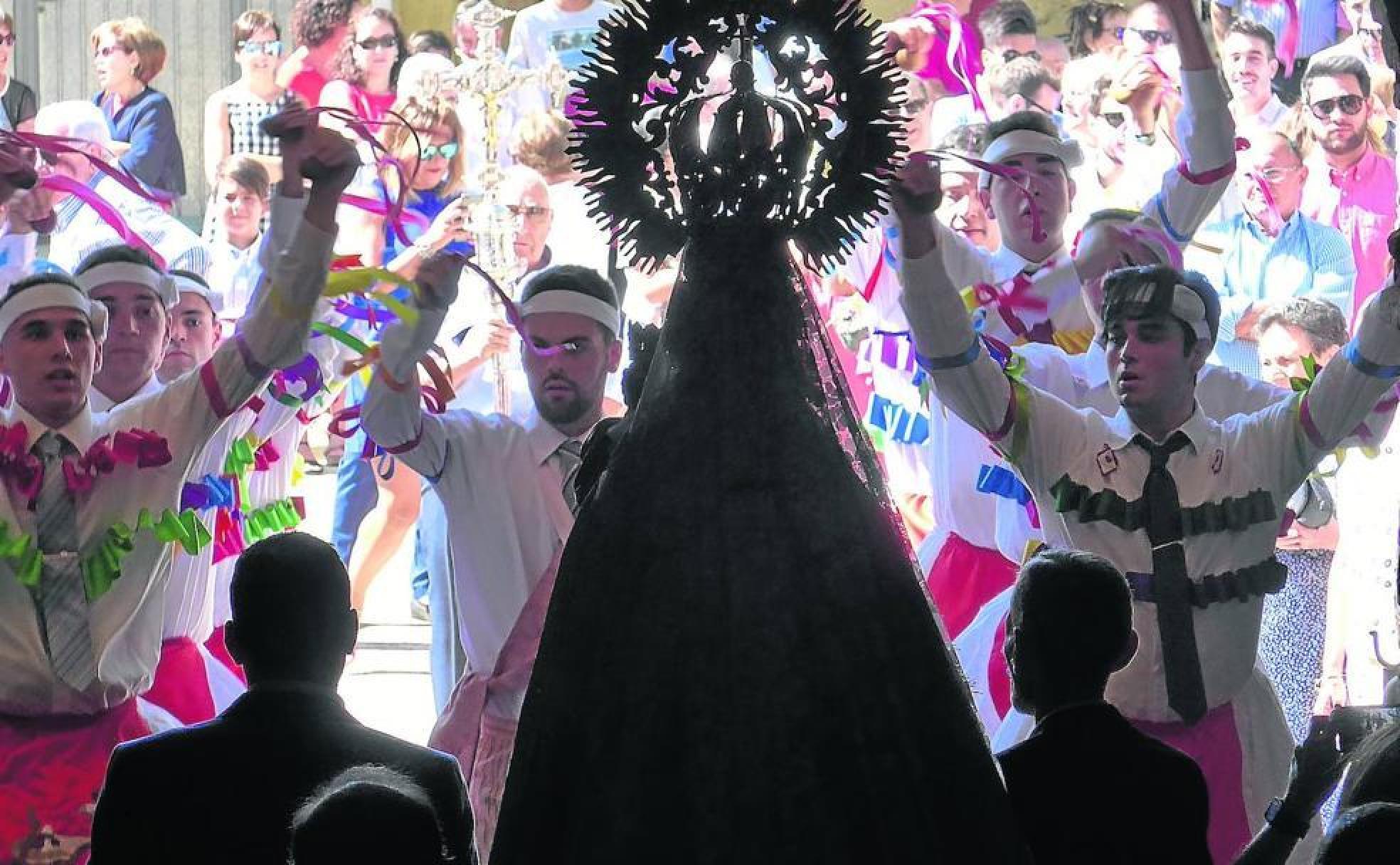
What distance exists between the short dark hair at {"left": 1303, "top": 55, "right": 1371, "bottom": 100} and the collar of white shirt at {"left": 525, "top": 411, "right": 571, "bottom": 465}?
3697mm

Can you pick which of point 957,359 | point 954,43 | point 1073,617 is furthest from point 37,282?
point 954,43

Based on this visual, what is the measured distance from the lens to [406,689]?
24.1 feet

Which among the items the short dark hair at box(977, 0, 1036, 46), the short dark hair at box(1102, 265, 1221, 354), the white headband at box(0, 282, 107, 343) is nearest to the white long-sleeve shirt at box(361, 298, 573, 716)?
the white headband at box(0, 282, 107, 343)

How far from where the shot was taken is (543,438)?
5.07m

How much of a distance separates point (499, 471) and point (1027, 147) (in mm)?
1613

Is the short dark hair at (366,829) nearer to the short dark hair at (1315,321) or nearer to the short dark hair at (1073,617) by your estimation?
the short dark hair at (1073,617)

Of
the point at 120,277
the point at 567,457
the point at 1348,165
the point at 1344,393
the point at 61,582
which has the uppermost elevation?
the point at 1348,165

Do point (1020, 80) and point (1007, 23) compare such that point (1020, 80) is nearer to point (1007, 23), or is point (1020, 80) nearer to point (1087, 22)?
point (1007, 23)

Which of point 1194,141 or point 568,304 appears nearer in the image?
point 1194,141

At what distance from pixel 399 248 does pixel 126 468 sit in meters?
3.61

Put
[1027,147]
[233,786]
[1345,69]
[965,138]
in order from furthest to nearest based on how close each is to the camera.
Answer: [1345,69] → [965,138] → [1027,147] → [233,786]

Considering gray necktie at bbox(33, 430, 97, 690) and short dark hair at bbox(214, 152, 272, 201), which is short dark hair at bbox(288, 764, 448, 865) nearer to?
gray necktie at bbox(33, 430, 97, 690)

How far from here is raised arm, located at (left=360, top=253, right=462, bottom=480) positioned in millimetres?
4738

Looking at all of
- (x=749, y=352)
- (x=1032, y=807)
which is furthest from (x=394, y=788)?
(x=1032, y=807)
